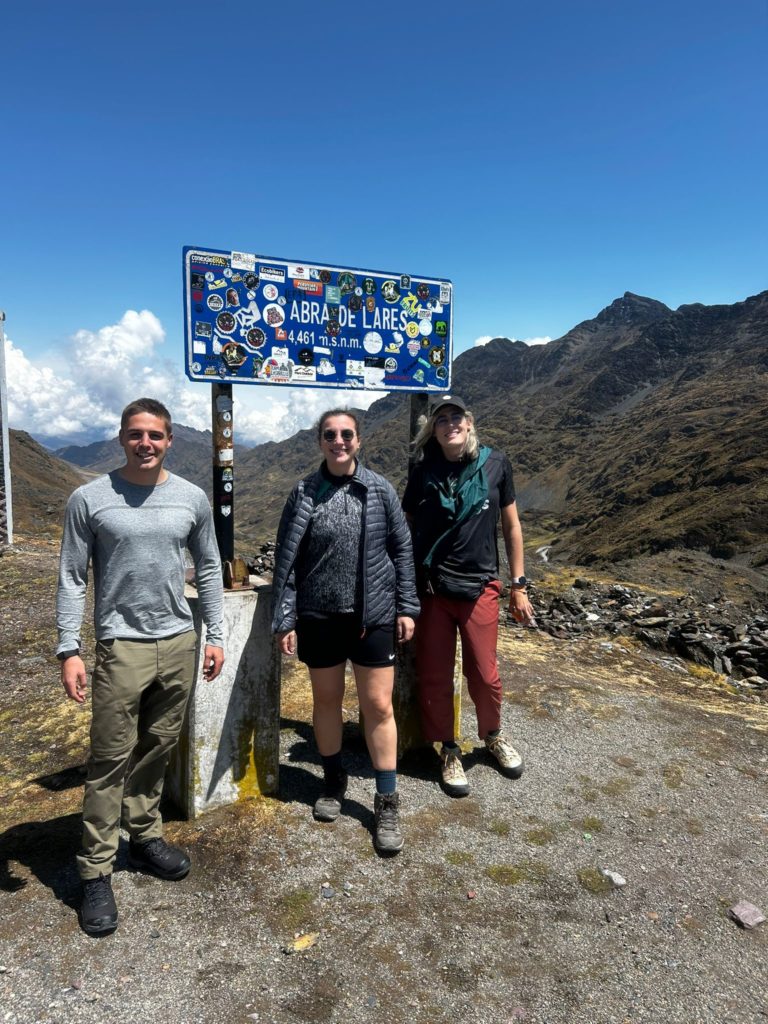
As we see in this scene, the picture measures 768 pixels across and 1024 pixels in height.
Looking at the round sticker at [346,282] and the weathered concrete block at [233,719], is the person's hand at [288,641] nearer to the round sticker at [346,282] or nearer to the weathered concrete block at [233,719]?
the weathered concrete block at [233,719]

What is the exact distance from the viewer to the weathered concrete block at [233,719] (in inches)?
161

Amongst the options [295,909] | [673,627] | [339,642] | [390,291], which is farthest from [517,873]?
[673,627]

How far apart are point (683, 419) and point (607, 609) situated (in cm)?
11858

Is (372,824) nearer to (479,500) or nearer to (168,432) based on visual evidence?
(479,500)

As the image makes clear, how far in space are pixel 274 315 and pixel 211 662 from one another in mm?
2578

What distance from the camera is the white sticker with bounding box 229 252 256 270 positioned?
444 centimetres

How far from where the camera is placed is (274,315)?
462 centimetres

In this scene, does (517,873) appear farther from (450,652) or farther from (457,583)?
(457,583)

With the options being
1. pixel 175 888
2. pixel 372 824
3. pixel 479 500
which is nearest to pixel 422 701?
pixel 372 824

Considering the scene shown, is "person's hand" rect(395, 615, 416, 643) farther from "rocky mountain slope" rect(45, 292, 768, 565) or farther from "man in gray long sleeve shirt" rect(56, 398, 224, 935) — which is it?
"rocky mountain slope" rect(45, 292, 768, 565)

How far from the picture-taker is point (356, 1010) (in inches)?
111

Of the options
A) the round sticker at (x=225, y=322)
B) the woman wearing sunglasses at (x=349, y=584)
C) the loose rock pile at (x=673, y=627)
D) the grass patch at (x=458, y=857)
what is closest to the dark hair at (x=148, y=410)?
the woman wearing sunglasses at (x=349, y=584)

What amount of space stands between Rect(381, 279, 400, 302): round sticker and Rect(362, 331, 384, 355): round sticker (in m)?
0.33

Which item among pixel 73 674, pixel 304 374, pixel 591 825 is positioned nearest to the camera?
A: pixel 73 674
